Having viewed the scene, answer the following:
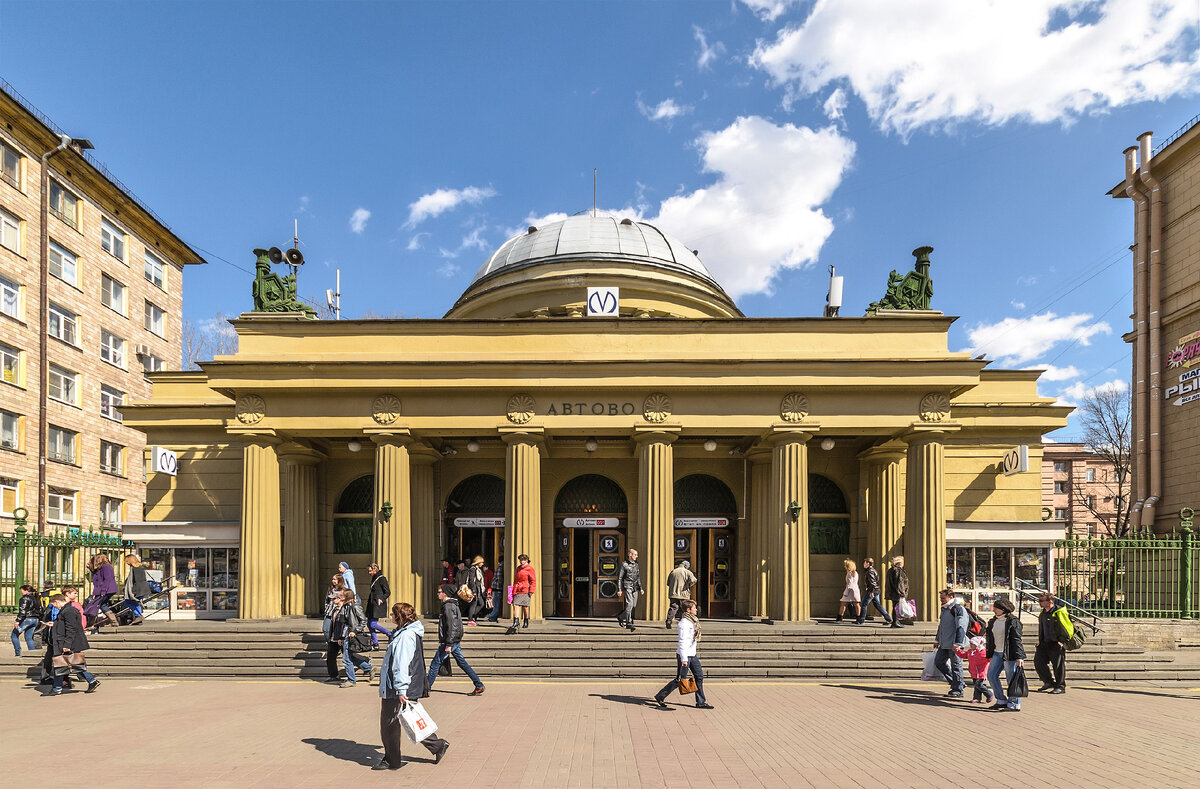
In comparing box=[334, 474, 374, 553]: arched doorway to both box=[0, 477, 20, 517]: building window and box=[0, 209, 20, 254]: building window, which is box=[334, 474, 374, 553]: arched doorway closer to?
box=[0, 477, 20, 517]: building window

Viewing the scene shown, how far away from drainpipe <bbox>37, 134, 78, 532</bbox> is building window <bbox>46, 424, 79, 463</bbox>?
0.70 metres

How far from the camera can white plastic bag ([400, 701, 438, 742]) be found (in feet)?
24.6

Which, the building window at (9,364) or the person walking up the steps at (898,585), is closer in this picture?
the person walking up the steps at (898,585)

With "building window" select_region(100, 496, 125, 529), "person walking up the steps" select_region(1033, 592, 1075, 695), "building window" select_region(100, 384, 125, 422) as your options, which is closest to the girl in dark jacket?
"person walking up the steps" select_region(1033, 592, 1075, 695)

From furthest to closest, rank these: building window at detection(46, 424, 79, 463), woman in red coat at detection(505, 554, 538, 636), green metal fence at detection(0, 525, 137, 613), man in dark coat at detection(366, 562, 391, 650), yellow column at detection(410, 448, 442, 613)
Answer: building window at detection(46, 424, 79, 463) → yellow column at detection(410, 448, 442, 613) → green metal fence at detection(0, 525, 137, 613) → woman in red coat at detection(505, 554, 538, 636) → man in dark coat at detection(366, 562, 391, 650)

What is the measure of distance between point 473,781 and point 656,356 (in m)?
11.9

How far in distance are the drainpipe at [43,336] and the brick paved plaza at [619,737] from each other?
76.3 feet

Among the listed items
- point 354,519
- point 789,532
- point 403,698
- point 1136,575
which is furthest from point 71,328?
point 1136,575

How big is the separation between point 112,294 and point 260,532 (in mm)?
27474

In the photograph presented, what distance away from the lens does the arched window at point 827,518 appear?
2031 cm

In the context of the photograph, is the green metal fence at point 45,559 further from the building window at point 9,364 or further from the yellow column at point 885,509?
the yellow column at point 885,509

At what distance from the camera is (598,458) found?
20812mm

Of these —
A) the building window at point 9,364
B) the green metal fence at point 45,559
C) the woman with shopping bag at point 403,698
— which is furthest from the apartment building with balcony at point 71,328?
the woman with shopping bag at point 403,698

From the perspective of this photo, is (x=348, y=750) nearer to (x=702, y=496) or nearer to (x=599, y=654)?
(x=599, y=654)
